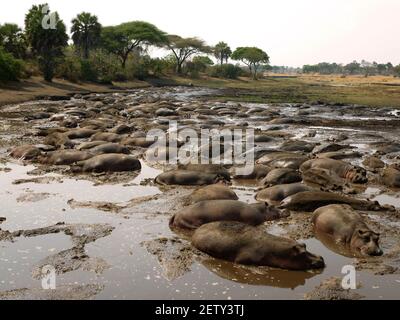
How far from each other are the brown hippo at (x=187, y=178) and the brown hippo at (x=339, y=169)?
2497 mm

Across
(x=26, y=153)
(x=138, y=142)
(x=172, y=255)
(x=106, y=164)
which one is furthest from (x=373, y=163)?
(x=26, y=153)

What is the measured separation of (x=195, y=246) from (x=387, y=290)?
2.83 metres

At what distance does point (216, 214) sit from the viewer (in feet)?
26.9

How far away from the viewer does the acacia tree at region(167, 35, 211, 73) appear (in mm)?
75625

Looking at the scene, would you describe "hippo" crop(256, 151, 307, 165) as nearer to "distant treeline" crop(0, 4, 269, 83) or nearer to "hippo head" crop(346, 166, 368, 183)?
"hippo head" crop(346, 166, 368, 183)

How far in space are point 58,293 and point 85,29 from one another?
5482 cm

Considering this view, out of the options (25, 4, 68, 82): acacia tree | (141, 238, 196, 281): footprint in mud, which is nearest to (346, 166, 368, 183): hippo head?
(141, 238, 196, 281): footprint in mud

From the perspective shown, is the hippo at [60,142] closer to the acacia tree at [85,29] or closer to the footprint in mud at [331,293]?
the footprint in mud at [331,293]

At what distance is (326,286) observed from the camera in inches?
248

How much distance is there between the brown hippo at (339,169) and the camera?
39.8 ft

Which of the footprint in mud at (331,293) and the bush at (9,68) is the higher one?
the bush at (9,68)

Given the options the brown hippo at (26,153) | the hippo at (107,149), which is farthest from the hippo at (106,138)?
the brown hippo at (26,153)

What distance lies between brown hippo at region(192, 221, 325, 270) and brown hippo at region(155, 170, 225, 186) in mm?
3878
